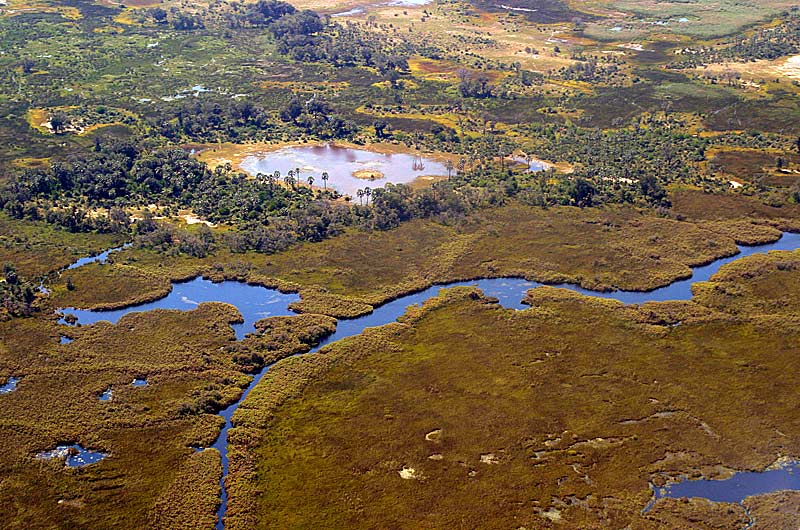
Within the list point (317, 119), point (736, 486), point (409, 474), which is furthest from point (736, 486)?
point (317, 119)

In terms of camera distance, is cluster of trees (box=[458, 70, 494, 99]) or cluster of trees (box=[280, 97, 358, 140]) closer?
cluster of trees (box=[280, 97, 358, 140])

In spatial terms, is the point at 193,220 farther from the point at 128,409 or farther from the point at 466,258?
the point at 128,409

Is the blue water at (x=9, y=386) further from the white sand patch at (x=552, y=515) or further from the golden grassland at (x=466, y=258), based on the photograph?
the white sand patch at (x=552, y=515)

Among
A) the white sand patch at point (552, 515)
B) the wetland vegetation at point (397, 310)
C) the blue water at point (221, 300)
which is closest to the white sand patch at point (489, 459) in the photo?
the wetland vegetation at point (397, 310)

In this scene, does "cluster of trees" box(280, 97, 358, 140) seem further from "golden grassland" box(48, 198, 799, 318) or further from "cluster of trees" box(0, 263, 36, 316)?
"cluster of trees" box(0, 263, 36, 316)

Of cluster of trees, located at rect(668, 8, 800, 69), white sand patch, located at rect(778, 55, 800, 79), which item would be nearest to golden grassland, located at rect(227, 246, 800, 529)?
white sand patch, located at rect(778, 55, 800, 79)

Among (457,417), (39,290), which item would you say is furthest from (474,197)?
(39,290)
